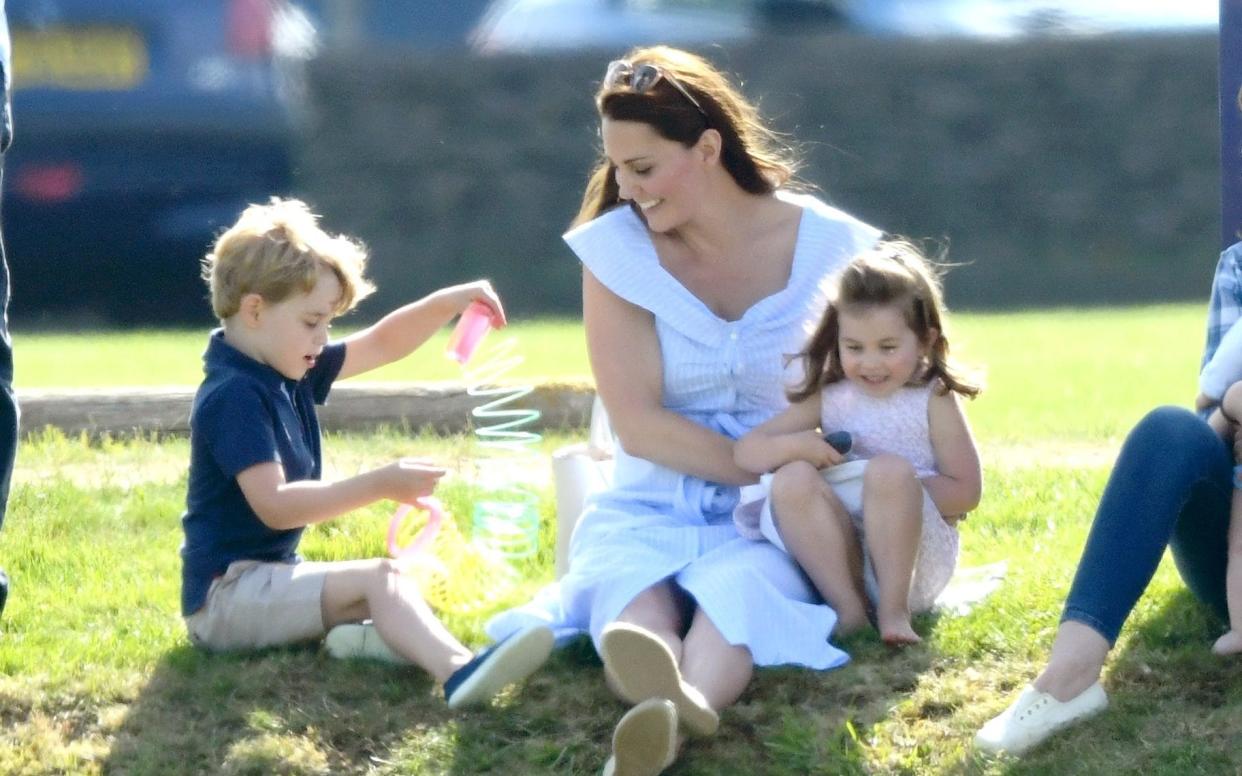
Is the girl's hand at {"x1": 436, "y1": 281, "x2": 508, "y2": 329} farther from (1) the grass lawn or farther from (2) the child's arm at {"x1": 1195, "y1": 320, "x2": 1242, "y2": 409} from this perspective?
(2) the child's arm at {"x1": 1195, "y1": 320, "x2": 1242, "y2": 409}

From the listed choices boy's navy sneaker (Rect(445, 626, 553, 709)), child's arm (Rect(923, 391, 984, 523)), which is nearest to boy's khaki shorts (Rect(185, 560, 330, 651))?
boy's navy sneaker (Rect(445, 626, 553, 709))

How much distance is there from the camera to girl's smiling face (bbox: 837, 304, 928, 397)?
384 cm

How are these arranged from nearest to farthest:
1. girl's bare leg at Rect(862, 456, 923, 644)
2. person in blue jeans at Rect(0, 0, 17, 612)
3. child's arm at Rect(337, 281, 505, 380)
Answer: girl's bare leg at Rect(862, 456, 923, 644), person in blue jeans at Rect(0, 0, 17, 612), child's arm at Rect(337, 281, 505, 380)

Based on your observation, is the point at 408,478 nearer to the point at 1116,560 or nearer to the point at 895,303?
the point at 895,303

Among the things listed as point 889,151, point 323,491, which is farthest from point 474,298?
point 889,151

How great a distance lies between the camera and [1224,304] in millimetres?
3818

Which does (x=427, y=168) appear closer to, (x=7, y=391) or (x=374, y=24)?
(x=374, y=24)

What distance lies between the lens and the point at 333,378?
437cm

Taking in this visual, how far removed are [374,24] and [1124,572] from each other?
41.7 feet

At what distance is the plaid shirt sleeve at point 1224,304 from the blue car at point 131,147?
9.15 meters

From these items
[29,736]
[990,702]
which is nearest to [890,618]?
[990,702]

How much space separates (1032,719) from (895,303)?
0.89 metres

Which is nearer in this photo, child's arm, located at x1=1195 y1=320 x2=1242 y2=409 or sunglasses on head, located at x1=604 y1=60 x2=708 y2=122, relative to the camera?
child's arm, located at x1=1195 y1=320 x2=1242 y2=409

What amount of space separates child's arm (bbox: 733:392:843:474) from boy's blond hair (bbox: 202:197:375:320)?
919 mm
